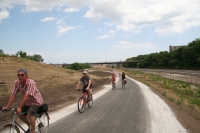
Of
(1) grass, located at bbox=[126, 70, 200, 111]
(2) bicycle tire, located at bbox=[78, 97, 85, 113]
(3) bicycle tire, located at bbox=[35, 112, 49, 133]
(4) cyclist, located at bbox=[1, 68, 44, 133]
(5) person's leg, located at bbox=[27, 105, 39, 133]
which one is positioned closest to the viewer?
(4) cyclist, located at bbox=[1, 68, 44, 133]

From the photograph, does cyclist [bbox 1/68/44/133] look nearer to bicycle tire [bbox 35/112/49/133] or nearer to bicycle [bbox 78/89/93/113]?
bicycle tire [bbox 35/112/49/133]

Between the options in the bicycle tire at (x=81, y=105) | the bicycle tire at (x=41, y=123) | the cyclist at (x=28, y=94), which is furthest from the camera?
the bicycle tire at (x=81, y=105)

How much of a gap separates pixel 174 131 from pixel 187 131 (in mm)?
517

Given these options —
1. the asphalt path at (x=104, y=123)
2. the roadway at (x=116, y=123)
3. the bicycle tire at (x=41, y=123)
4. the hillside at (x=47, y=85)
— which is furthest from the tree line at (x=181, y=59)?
the bicycle tire at (x=41, y=123)

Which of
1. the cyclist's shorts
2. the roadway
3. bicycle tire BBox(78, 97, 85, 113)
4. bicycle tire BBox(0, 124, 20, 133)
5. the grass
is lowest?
the grass

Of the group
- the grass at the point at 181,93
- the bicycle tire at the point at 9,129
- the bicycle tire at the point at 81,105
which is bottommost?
the grass at the point at 181,93

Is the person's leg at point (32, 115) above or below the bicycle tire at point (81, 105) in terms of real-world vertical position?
above

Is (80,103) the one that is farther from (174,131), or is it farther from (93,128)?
Answer: (174,131)

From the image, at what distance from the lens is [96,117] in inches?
330

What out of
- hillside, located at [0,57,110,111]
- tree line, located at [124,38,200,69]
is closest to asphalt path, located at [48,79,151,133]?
hillside, located at [0,57,110,111]

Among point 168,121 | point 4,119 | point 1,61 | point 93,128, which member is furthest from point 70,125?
point 1,61

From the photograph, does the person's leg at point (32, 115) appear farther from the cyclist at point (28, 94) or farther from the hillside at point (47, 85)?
the hillside at point (47, 85)

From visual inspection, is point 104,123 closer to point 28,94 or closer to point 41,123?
point 41,123

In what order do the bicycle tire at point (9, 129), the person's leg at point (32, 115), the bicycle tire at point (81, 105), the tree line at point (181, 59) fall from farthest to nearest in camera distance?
the tree line at point (181, 59) < the bicycle tire at point (81, 105) < the person's leg at point (32, 115) < the bicycle tire at point (9, 129)
